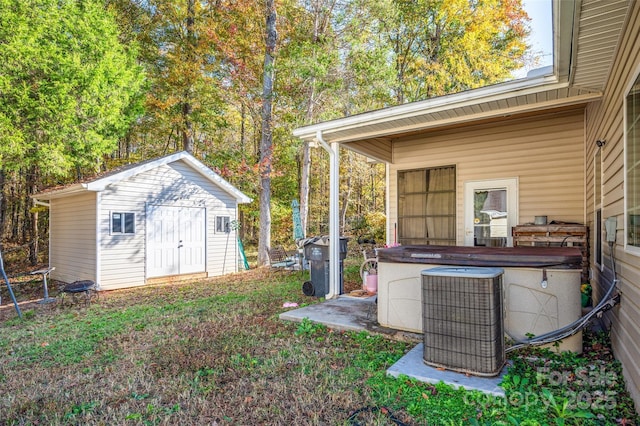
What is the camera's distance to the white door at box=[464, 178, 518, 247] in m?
5.56

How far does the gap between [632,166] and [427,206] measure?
3.97 m

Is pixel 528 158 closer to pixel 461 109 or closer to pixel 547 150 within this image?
pixel 547 150

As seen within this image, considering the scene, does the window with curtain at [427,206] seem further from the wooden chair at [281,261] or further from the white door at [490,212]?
the wooden chair at [281,261]

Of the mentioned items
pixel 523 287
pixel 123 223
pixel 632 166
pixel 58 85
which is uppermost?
pixel 58 85

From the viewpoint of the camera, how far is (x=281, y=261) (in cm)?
950

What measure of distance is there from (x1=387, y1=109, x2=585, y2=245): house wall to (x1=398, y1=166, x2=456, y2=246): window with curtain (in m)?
0.13

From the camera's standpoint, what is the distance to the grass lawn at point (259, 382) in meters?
2.28

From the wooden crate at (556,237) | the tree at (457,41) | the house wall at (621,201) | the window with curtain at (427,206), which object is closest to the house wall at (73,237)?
the window with curtain at (427,206)

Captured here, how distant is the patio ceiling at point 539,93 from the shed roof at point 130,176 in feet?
15.7

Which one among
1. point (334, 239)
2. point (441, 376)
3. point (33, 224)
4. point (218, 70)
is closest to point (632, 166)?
point (441, 376)

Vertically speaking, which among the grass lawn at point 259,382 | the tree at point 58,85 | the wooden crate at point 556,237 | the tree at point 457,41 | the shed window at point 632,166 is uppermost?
the tree at point 457,41

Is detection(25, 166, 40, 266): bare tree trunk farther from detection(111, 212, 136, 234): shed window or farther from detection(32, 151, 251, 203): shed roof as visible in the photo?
detection(111, 212, 136, 234): shed window

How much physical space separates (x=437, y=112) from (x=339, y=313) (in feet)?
9.33

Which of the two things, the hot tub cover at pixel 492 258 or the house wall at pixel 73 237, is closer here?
the hot tub cover at pixel 492 258
